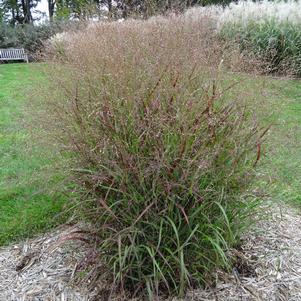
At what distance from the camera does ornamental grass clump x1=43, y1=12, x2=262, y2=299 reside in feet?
5.71

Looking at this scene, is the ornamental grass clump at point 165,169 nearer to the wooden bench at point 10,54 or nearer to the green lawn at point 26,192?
the green lawn at point 26,192

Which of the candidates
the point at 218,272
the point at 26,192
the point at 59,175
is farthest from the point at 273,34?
the point at 218,272

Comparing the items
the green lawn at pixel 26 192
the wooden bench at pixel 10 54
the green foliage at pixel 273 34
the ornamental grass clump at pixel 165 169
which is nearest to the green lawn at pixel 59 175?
the green lawn at pixel 26 192

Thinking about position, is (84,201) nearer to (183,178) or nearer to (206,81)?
(183,178)

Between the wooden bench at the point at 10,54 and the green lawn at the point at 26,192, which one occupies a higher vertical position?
the green lawn at the point at 26,192

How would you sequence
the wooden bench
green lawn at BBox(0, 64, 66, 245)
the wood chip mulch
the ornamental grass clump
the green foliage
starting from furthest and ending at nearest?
the wooden bench
the green foliage
green lawn at BBox(0, 64, 66, 245)
the wood chip mulch
the ornamental grass clump

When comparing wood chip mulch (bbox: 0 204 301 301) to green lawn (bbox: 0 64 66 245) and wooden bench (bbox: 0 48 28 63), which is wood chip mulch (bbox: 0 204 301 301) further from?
wooden bench (bbox: 0 48 28 63)

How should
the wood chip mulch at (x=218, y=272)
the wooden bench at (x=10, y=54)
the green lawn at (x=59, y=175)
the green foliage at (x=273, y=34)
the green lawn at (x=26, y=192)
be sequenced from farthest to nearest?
the wooden bench at (x=10, y=54) < the green foliage at (x=273, y=34) < the green lawn at (x=26, y=192) < the green lawn at (x=59, y=175) < the wood chip mulch at (x=218, y=272)

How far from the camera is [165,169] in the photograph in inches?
68.4

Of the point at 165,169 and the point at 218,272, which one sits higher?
the point at 165,169

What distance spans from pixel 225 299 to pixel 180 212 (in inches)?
18.5

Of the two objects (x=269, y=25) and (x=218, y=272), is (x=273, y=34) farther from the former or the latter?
(x=218, y=272)

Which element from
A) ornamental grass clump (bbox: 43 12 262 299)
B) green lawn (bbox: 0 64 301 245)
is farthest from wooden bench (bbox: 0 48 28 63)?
ornamental grass clump (bbox: 43 12 262 299)

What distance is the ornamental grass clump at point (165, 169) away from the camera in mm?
1740
